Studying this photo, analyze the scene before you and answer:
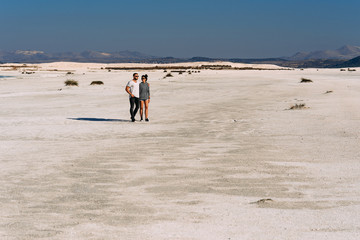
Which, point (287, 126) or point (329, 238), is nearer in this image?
point (329, 238)

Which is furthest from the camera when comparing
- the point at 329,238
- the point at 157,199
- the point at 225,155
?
the point at 225,155

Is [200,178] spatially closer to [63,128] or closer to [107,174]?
[107,174]

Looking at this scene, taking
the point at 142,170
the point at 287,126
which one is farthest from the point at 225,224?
the point at 287,126

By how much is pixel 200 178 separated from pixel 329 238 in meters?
3.13

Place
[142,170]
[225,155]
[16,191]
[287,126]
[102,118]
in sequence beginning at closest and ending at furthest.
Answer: [16,191]
[142,170]
[225,155]
[287,126]
[102,118]

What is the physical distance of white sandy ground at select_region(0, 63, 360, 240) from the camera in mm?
5801

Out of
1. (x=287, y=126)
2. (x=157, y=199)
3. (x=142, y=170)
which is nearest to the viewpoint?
(x=157, y=199)

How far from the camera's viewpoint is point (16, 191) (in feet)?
24.9

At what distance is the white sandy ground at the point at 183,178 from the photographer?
5.80m

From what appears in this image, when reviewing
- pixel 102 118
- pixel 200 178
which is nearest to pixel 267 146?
pixel 200 178

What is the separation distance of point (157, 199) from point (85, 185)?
1422mm

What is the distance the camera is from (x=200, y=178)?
8.23 m

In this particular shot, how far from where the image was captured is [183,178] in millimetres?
8258

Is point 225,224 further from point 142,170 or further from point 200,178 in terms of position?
point 142,170
